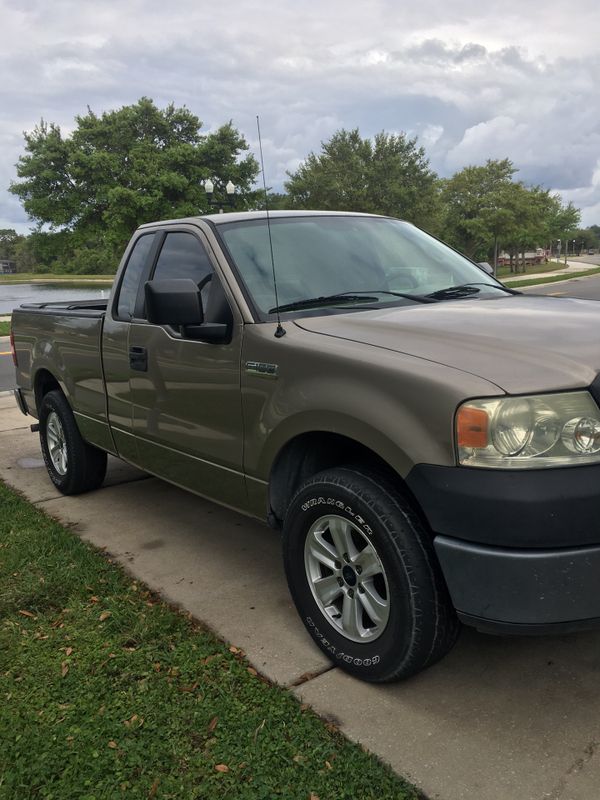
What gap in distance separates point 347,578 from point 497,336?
1.07 meters

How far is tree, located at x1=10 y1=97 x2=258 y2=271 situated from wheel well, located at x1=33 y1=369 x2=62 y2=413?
1476 inches

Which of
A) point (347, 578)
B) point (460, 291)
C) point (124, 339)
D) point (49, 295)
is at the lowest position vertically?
point (347, 578)

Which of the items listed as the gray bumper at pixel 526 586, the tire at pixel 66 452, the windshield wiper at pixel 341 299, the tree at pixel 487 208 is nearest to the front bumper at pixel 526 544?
the gray bumper at pixel 526 586

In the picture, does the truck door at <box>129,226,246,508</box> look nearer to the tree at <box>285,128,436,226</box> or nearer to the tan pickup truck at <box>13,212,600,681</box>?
the tan pickup truck at <box>13,212,600,681</box>

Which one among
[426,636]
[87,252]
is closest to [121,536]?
[426,636]

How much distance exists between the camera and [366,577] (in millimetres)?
2650

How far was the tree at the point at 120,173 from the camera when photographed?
4247 cm

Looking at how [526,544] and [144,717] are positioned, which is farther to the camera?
[144,717]

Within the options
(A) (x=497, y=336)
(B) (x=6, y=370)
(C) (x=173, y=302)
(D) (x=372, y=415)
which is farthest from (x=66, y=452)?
(B) (x=6, y=370)

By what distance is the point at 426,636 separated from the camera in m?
2.46

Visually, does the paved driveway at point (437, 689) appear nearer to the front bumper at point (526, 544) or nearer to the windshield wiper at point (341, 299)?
the front bumper at point (526, 544)

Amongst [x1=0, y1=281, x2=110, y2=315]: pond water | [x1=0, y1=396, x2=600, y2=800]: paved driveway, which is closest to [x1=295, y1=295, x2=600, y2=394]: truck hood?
[x1=0, y1=396, x2=600, y2=800]: paved driveway

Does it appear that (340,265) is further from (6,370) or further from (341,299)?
(6,370)

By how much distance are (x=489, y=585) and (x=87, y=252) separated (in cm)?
5581
